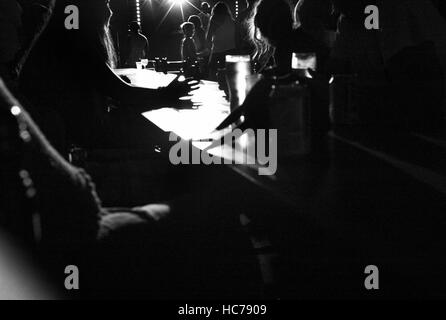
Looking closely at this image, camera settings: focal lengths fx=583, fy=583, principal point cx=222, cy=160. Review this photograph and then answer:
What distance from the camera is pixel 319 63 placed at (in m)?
2.51

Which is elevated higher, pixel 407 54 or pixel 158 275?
pixel 407 54

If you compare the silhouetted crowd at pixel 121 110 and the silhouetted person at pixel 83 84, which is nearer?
the silhouetted crowd at pixel 121 110

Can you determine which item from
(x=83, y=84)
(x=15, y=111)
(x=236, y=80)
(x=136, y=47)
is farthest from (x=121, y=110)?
(x=136, y=47)

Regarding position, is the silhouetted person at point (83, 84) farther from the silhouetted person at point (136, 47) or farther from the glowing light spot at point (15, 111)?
the silhouetted person at point (136, 47)

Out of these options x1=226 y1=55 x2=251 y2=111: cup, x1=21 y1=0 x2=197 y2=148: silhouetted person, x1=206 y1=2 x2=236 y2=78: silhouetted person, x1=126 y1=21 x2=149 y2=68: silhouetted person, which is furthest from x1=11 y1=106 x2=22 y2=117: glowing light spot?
x1=126 y1=21 x2=149 y2=68: silhouetted person

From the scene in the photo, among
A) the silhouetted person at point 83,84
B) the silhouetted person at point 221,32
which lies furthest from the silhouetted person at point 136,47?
the silhouetted person at point 83,84

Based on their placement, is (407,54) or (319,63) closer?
(407,54)

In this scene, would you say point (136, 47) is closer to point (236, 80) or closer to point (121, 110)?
point (121, 110)

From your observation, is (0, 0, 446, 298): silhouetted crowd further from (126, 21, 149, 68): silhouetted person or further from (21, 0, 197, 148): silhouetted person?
(126, 21, 149, 68): silhouetted person

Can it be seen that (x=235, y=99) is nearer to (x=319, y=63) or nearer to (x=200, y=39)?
(x=319, y=63)

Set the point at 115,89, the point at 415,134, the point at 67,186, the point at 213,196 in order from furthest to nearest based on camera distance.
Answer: the point at 115,89
the point at 415,134
the point at 213,196
the point at 67,186
